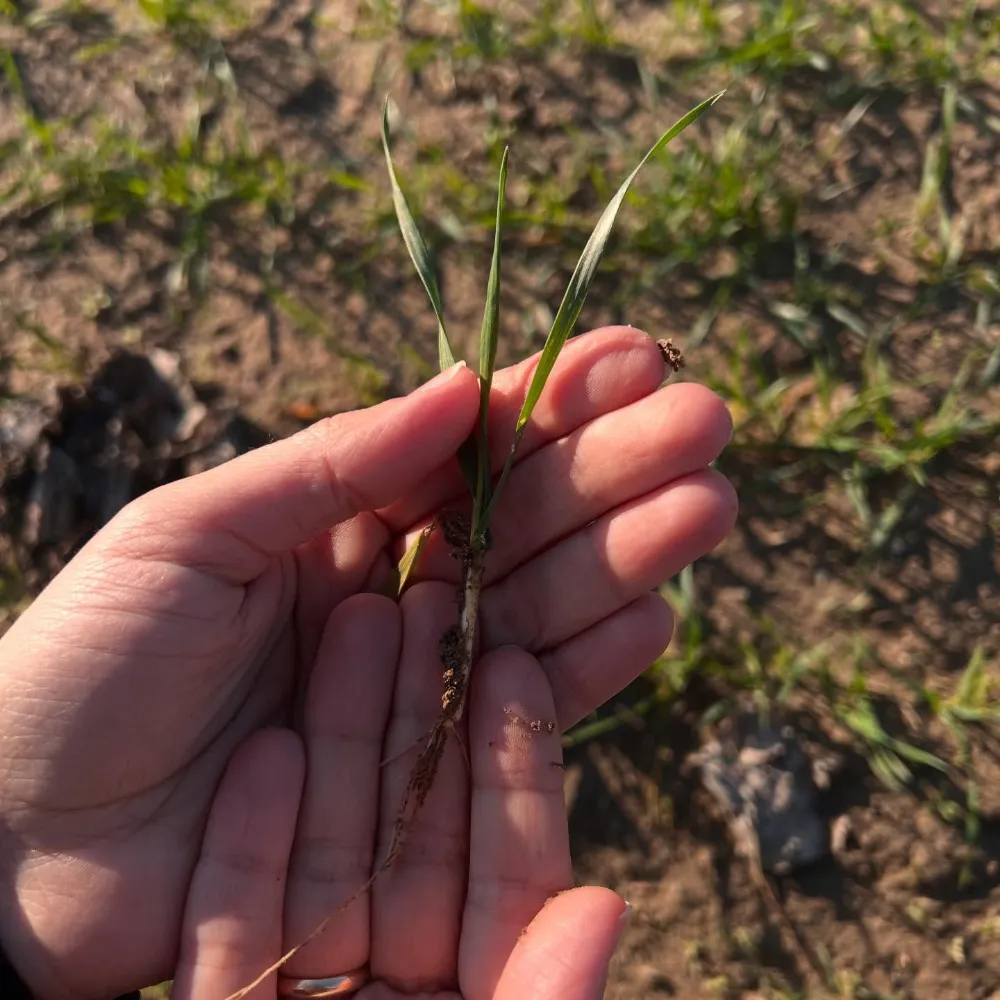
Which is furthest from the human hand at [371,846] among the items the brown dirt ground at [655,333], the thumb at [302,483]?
the brown dirt ground at [655,333]

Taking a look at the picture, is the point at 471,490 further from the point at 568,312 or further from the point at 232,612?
the point at 232,612

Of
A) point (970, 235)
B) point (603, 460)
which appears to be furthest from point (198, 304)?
point (970, 235)

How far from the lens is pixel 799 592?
2.41 m

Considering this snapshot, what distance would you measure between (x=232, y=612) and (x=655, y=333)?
1466mm

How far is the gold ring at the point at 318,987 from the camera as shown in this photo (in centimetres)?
166

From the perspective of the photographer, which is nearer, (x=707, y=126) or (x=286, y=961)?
(x=286, y=961)

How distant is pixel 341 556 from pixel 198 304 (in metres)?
1.22

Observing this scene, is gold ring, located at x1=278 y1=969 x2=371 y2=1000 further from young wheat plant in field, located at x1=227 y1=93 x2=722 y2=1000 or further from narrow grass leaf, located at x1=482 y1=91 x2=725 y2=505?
narrow grass leaf, located at x1=482 y1=91 x2=725 y2=505

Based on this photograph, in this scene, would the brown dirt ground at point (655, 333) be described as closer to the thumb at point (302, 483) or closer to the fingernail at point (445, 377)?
the thumb at point (302, 483)

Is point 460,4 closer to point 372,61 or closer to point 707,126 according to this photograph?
point 372,61

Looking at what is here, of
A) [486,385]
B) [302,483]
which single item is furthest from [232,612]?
[486,385]

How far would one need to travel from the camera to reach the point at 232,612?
1.72 metres

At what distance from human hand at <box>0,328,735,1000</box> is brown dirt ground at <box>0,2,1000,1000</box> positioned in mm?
684

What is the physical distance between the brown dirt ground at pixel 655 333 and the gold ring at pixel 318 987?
76 cm
